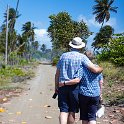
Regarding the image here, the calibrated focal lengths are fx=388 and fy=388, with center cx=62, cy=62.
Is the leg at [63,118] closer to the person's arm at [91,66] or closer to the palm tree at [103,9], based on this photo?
the person's arm at [91,66]

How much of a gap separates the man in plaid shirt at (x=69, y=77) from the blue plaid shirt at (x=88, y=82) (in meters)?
0.10

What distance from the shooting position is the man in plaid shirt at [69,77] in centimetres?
725

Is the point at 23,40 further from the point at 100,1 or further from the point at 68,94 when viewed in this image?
the point at 68,94

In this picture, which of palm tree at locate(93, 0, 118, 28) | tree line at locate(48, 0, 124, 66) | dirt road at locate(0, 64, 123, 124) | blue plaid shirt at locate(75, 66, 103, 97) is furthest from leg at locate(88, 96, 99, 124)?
palm tree at locate(93, 0, 118, 28)

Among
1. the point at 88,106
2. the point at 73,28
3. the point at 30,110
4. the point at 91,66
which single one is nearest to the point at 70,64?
the point at 91,66

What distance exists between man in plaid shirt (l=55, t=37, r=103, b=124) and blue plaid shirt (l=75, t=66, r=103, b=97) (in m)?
0.10

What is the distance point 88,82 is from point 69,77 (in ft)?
1.24

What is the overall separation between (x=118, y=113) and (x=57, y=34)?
187 ft

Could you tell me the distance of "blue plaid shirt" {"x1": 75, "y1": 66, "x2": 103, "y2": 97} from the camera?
7156 mm

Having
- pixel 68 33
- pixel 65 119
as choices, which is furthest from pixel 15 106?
pixel 68 33

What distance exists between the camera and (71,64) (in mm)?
7254

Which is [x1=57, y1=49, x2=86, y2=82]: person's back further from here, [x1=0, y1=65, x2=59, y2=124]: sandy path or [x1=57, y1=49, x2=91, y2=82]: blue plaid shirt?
[x1=0, y1=65, x2=59, y2=124]: sandy path

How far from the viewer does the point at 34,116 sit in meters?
10.9

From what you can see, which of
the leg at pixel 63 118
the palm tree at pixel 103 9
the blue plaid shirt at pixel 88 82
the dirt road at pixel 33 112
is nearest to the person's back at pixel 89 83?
the blue plaid shirt at pixel 88 82
